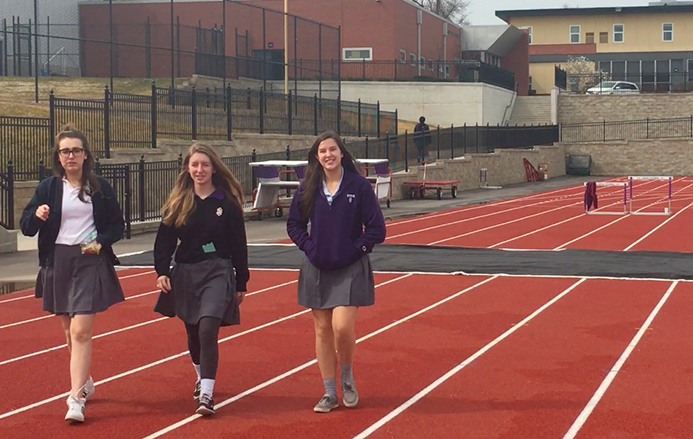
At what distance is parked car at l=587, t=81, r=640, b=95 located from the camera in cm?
6380

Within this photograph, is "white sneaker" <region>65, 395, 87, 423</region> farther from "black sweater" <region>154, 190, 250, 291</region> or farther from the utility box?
the utility box

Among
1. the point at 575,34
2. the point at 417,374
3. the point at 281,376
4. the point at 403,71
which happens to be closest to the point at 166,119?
the point at 281,376

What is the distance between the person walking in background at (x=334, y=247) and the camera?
7.15m

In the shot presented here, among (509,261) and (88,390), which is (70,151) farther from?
(509,261)

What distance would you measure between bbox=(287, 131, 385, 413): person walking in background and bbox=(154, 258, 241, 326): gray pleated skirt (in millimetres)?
485

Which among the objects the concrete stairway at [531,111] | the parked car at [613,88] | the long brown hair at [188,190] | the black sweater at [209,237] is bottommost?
the black sweater at [209,237]

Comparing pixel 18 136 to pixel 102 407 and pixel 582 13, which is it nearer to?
pixel 102 407

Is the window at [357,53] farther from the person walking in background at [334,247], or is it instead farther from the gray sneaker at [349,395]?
the gray sneaker at [349,395]

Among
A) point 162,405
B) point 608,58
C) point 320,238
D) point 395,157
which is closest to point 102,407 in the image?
point 162,405

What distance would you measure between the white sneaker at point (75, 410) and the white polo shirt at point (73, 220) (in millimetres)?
1034

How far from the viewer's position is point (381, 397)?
7727mm

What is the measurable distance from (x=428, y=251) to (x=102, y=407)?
10.6 metres

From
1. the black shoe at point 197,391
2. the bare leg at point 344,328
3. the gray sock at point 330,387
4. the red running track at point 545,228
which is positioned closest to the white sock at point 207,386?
the black shoe at point 197,391

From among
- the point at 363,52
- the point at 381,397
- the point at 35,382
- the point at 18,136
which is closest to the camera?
the point at 381,397
